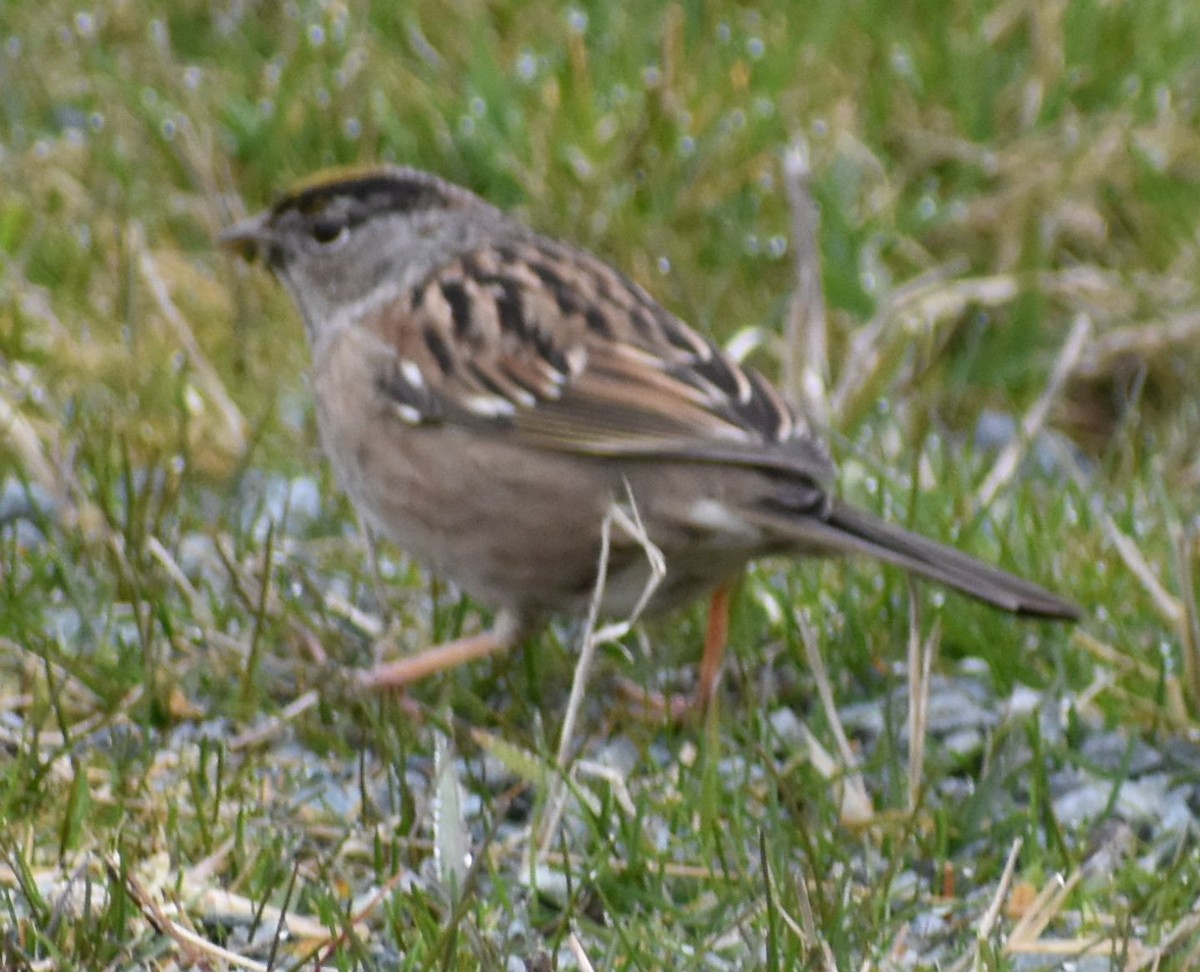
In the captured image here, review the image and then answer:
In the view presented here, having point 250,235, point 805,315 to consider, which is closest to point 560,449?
point 250,235

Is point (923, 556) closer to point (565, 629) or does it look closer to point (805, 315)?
point (565, 629)

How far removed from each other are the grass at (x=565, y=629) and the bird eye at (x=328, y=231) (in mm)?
396

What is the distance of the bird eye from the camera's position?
4.86 metres

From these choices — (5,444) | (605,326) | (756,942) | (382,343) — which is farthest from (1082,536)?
(5,444)

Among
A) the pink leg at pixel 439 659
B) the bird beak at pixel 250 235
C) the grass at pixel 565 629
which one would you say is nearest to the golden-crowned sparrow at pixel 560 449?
the pink leg at pixel 439 659

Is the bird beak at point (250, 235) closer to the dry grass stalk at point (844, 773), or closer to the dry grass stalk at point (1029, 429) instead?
the dry grass stalk at point (1029, 429)

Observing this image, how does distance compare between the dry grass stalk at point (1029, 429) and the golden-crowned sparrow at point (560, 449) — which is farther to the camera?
the dry grass stalk at point (1029, 429)

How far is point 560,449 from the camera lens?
13.7 feet

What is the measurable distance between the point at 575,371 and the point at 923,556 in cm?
82

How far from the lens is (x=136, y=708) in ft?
12.8

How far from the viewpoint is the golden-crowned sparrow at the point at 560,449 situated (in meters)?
4.04

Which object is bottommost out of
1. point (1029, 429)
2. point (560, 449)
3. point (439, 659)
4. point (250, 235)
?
point (439, 659)

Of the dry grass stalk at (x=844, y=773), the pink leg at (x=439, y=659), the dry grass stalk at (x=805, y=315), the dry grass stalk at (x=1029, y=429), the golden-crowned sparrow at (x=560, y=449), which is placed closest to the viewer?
the dry grass stalk at (x=844, y=773)

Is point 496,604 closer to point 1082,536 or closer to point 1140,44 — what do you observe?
point 1082,536
